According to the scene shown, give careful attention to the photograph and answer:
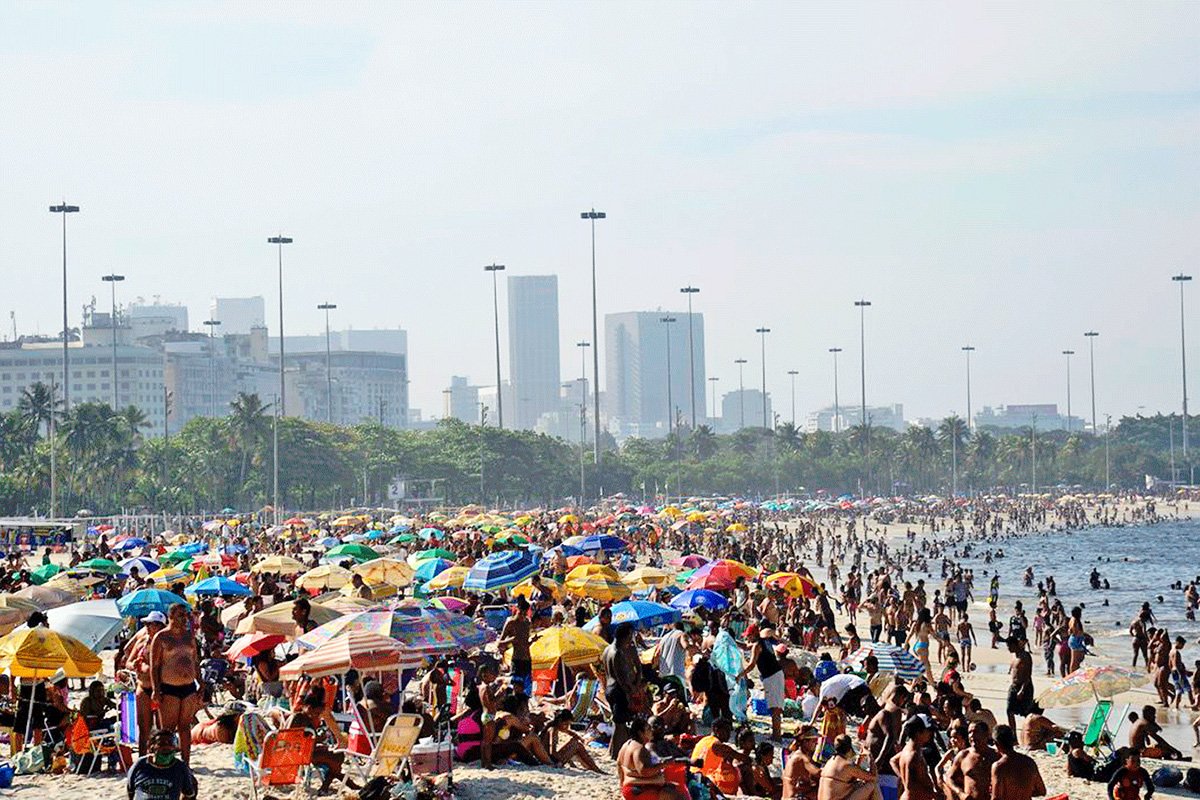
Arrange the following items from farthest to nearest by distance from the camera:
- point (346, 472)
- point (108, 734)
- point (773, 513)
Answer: point (773, 513)
point (346, 472)
point (108, 734)

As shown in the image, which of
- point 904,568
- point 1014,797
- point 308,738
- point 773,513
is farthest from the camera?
point 773,513

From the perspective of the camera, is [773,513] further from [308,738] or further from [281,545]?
[308,738]

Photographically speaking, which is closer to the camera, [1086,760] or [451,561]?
[1086,760]

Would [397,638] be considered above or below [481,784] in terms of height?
above

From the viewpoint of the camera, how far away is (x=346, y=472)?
98.0 m

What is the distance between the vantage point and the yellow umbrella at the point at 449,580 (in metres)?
25.6

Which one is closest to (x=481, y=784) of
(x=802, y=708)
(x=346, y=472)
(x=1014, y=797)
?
(x=1014, y=797)

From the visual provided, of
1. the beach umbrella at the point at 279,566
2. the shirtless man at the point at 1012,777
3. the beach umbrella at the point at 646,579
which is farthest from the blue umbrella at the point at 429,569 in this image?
the shirtless man at the point at 1012,777

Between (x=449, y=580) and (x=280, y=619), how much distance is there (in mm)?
8898

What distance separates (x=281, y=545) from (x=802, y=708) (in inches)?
1024

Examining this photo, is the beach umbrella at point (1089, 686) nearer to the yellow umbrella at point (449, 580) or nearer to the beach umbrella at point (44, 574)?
the yellow umbrella at point (449, 580)

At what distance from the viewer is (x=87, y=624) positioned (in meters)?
15.5

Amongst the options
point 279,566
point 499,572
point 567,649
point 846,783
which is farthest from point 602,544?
point 846,783

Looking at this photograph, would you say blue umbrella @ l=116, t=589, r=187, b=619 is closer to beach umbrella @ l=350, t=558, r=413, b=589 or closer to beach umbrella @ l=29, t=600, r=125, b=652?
beach umbrella @ l=29, t=600, r=125, b=652
